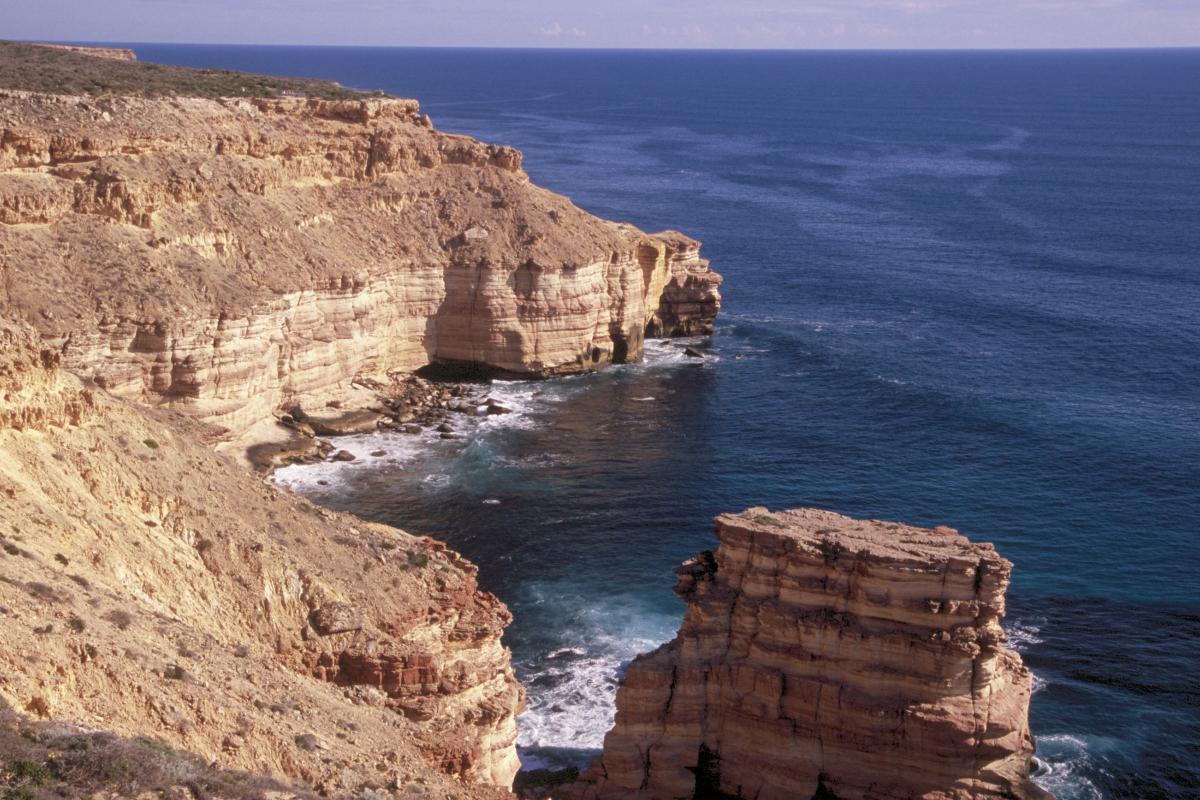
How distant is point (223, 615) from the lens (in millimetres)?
28656

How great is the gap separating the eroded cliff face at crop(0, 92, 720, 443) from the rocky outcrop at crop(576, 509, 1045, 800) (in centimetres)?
3150

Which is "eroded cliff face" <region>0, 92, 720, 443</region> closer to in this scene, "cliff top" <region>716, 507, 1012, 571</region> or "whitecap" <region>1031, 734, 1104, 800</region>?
"cliff top" <region>716, 507, 1012, 571</region>

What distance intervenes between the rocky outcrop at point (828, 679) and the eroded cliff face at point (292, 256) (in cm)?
3150

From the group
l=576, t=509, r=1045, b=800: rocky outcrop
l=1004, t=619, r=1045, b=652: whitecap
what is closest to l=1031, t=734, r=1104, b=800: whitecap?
l=576, t=509, r=1045, b=800: rocky outcrop

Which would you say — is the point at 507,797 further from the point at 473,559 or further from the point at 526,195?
the point at 526,195

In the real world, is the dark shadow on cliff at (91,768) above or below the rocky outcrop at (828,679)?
above

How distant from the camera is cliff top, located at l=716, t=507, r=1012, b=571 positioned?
114 ft

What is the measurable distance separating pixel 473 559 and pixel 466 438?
48.9 feet

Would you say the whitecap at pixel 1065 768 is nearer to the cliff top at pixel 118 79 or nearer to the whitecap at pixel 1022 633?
the whitecap at pixel 1022 633

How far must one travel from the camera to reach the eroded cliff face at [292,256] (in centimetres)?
6031

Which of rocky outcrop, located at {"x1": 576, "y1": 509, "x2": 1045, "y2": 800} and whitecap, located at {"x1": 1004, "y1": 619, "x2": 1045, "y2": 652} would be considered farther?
whitecap, located at {"x1": 1004, "y1": 619, "x2": 1045, "y2": 652}

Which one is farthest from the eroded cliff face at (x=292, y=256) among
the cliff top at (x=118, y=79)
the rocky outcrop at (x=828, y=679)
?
the rocky outcrop at (x=828, y=679)

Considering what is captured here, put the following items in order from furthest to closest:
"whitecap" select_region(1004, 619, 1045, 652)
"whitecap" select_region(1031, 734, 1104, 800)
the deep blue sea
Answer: "whitecap" select_region(1004, 619, 1045, 652) → the deep blue sea → "whitecap" select_region(1031, 734, 1104, 800)

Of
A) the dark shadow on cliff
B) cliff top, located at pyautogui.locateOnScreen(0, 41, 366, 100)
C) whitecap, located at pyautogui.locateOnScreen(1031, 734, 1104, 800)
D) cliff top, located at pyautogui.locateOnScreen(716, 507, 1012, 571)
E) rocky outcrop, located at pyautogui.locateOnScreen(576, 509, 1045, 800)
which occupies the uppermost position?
cliff top, located at pyautogui.locateOnScreen(0, 41, 366, 100)
